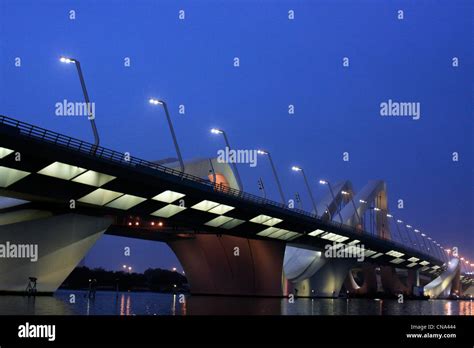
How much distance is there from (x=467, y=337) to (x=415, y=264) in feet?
434

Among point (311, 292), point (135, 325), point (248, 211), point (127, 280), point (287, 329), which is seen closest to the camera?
point (135, 325)

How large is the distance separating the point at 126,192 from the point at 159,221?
10360 millimetres

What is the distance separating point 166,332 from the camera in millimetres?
16609

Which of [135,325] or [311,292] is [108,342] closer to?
[135,325]

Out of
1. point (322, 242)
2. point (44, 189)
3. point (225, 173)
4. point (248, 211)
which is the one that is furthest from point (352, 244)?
point (44, 189)

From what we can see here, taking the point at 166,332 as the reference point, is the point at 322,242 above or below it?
above

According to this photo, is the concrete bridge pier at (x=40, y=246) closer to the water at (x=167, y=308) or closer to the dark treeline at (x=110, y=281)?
the water at (x=167, y=308)

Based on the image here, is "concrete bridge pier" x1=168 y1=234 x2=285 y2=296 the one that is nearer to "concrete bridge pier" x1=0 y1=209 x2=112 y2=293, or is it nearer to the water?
the water

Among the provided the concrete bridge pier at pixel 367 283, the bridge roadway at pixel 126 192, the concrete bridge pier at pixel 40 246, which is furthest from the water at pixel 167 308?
the concrete bridge pier at pixel 367 283

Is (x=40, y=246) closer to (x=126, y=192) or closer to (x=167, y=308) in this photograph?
(x=126, y=192)

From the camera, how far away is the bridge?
1603 inches

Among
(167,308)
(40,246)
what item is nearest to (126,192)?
(40,246)

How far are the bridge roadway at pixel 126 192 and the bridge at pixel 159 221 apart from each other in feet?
0.28

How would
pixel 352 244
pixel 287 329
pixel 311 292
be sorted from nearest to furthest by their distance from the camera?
pixel 287 329 < pixel 352 244 < pixel 311 292
